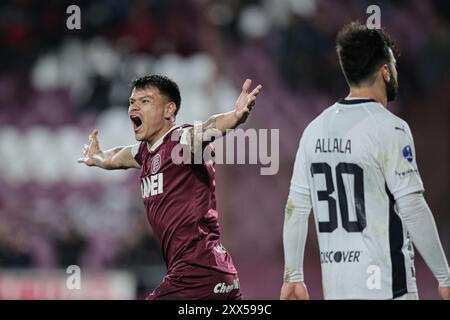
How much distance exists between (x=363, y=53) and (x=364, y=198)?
2.12 feet

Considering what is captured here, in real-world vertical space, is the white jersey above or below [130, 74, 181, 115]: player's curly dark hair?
below

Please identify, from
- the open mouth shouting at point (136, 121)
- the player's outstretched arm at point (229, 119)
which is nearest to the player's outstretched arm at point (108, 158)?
the open mouth shouting at point (136, 121)

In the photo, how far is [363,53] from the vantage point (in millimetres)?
3922

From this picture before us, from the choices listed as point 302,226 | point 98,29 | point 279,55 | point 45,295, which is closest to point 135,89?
point 302,226

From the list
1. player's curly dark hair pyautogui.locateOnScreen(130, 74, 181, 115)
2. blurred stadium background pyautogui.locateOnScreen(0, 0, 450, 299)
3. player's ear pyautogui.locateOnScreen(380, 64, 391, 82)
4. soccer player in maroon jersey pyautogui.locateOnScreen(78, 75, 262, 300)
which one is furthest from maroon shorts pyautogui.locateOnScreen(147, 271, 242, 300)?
blurred stadium background pyautogui.locateOnScreen(0, 0, 450, 299)

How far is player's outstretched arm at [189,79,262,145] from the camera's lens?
416 centimetres

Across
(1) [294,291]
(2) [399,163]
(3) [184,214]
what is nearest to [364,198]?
(2) [399,163]

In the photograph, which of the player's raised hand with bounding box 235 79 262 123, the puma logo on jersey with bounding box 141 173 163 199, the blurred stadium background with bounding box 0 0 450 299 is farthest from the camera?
the blurred stadium background with bounding box 0 0 450 299

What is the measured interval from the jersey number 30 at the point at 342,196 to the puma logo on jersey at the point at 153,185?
97 cm

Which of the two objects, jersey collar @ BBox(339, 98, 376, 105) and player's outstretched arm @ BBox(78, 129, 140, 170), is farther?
player's outstretched arm @ BBox(78, 129, 140, 170)

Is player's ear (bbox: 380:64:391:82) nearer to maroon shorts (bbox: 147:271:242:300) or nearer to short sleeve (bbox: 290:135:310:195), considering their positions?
short sleeve (bbox: 290:135:310:195)

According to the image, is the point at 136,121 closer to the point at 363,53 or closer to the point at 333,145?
the point at 333,145

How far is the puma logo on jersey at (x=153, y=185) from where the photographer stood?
181 inches

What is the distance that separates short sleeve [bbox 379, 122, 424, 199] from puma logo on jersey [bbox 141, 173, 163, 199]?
132cm
